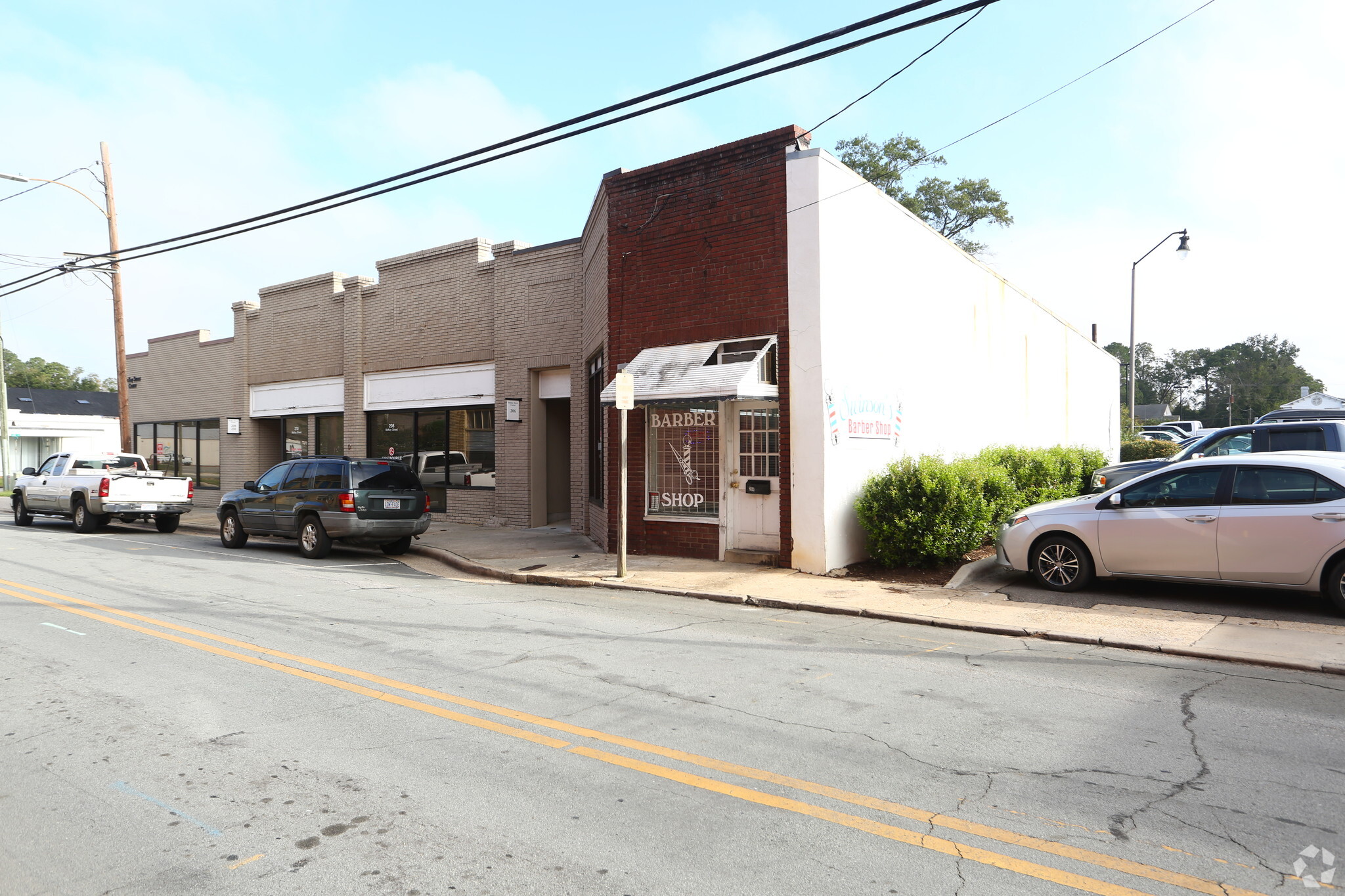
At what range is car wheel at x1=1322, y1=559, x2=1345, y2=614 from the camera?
8.23 m

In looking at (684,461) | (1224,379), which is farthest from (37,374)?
(1224,379)

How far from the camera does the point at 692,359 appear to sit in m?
12.6

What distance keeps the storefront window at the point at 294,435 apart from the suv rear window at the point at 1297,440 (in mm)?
22942

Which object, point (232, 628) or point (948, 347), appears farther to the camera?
point (948, 347)

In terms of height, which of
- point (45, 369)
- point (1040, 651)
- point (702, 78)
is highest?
point (45, 369)

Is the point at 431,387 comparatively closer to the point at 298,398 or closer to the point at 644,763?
the point at 298,398

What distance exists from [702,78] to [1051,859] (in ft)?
29.3

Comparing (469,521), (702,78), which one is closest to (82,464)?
(469,521)

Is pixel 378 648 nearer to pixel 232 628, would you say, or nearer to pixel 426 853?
pixel 232 628

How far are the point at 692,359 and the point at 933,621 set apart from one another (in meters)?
5.47

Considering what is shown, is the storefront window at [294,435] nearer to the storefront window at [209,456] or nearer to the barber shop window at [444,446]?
the storefront window at [209,456]

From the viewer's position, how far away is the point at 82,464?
2016 centimetres

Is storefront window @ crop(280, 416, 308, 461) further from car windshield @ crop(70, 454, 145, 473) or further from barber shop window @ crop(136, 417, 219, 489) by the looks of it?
car windshield @ crop(70, 454, 145, 473)

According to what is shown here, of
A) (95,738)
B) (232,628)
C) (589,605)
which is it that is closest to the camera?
(95,738)
